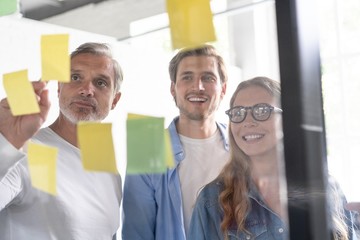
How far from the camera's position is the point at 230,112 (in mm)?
707

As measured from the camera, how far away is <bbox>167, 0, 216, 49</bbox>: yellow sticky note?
354 millimetres

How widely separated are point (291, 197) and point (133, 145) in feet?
0.53

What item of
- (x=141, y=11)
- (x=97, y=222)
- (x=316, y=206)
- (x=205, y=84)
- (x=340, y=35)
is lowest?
(x=97, y=222)

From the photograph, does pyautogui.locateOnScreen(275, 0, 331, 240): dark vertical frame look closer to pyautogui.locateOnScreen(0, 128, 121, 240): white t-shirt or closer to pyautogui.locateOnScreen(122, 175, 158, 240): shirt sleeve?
pyautogui.locateOnScreen(0, 128, 121, 240): white t-shirt

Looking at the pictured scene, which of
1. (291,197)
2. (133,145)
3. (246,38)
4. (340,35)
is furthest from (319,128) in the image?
(246,38)

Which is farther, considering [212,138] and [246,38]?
[246,38]

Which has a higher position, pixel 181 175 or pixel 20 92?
pixel 20 92

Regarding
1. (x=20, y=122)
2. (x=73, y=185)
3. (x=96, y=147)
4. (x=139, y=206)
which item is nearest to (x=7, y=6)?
(x=20, y=122)

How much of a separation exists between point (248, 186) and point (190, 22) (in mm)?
430

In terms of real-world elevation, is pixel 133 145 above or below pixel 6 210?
above

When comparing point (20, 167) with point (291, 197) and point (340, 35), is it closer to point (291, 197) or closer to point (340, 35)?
point (291, 197)

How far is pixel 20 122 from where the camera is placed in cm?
57

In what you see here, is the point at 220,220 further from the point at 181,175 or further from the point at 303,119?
the point at 303,119

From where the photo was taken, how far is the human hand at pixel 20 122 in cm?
57
